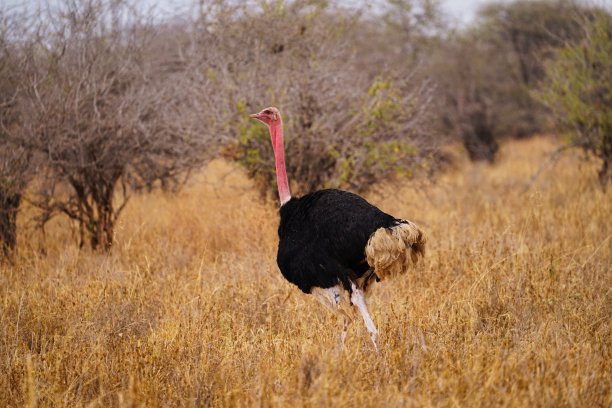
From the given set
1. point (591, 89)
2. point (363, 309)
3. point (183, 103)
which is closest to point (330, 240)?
point (363, 309)

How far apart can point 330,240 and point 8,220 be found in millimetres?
3700

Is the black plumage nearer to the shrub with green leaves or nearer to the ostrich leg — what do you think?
the ostrich leg

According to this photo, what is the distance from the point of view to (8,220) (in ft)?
20.6

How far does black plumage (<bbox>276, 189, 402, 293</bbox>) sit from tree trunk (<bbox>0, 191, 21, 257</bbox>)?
326 cm

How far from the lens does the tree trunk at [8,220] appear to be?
243 inches

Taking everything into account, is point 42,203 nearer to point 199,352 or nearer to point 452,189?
point 199,352

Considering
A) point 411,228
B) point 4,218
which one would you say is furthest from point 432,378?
point 4,218

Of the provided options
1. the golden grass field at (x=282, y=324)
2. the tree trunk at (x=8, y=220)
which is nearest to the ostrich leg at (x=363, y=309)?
the golden grass field at (x=282, y=324)

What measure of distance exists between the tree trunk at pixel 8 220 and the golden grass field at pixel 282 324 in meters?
0.18

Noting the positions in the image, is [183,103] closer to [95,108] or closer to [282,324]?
[95,108]

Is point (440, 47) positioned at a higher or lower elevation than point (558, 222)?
higher

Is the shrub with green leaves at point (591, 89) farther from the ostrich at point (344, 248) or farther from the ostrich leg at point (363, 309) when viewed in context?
the ostrich leg at point (363, 309)

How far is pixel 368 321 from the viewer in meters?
3.84

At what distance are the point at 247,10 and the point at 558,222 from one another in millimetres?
4118
